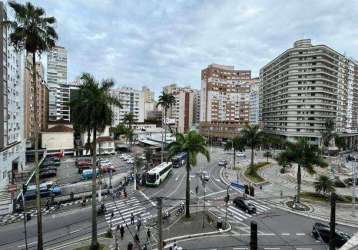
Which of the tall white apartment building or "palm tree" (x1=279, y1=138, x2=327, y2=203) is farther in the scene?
the tall white apartment building

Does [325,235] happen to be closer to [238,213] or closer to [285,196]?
[238,213]

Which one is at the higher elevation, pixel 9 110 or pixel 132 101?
pixel 132 101

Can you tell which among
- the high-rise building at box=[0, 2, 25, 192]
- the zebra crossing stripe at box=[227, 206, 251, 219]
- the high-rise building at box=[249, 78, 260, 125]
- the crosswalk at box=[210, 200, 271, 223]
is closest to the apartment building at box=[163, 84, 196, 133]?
the high-rise building at box=[249, 78, 260, 125]

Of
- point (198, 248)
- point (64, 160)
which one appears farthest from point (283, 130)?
point (198, 248)

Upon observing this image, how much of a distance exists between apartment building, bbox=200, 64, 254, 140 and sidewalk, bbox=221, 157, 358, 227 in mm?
96419

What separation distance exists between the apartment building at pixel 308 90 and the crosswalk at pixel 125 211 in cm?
9087

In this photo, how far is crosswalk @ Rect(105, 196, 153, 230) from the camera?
33634 millimetres

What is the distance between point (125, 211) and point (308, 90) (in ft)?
326

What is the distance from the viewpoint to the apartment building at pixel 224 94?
164m

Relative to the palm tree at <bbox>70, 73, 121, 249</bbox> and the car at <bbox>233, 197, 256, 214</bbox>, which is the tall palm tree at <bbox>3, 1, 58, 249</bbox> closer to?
the palm tree at <bbox>70, 73, 121, 249</bbox>

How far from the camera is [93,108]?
2423 cm

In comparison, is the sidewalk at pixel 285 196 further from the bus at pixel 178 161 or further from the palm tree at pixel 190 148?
the palm tree at pixel 190 148

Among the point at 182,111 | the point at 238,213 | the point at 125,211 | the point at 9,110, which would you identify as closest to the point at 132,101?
the point at 182,111

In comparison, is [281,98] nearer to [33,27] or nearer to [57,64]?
[33,27]
